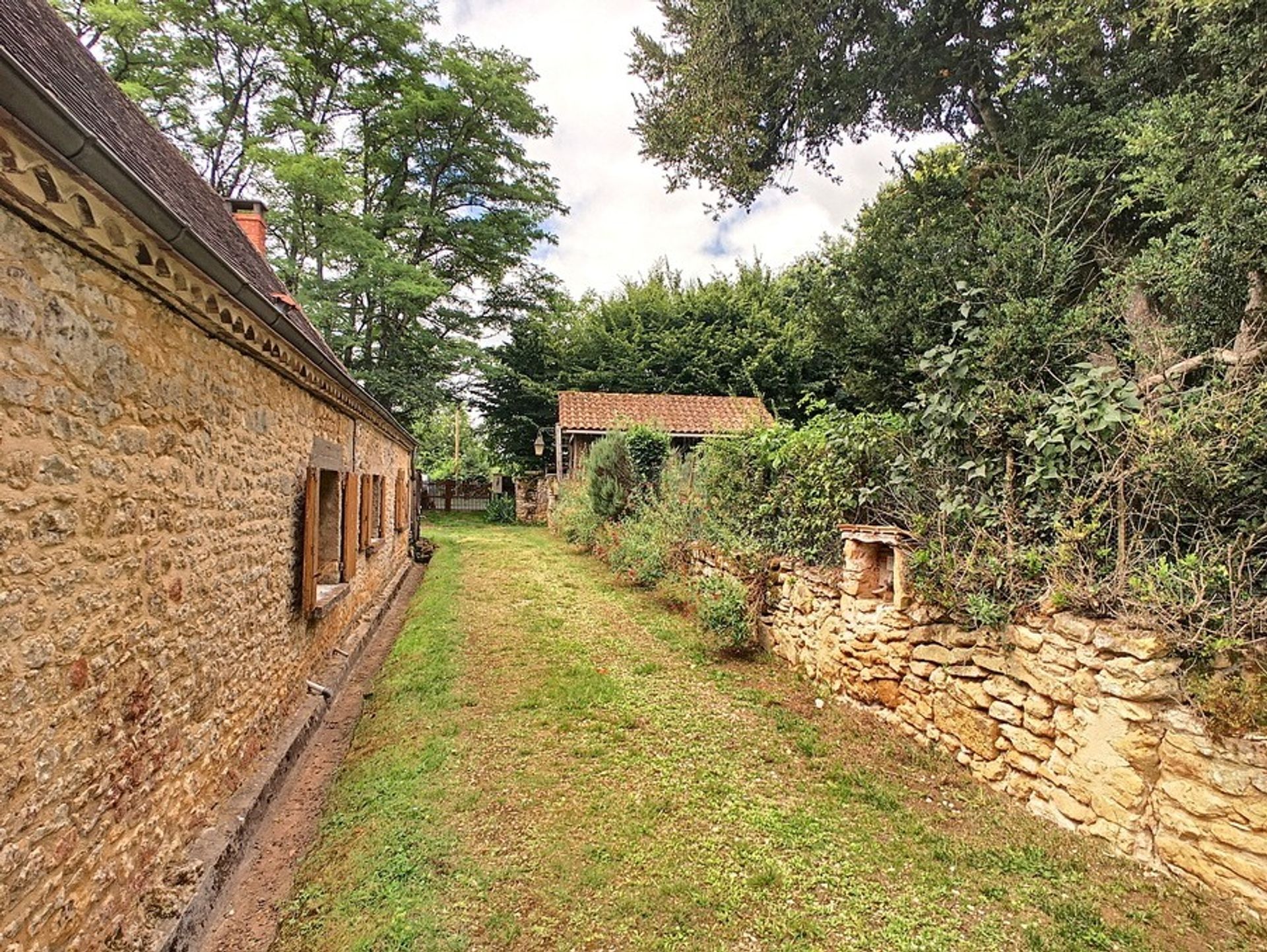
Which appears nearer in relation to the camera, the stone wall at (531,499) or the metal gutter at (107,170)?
the metal gutter at (107,170)

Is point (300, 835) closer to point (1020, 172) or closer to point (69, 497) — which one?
point (69, 497)

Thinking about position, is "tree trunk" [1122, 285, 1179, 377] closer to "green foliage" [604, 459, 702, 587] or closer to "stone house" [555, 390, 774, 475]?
"green foliage" [604, 459, 702, 587]

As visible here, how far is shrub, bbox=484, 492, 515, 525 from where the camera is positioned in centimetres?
2247

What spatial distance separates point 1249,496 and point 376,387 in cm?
2071

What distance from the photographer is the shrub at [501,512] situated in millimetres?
22469

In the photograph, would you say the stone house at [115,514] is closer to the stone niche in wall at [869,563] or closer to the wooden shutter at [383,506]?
the stone niche in wall at [869,563]

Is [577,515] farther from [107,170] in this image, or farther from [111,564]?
[107,170]

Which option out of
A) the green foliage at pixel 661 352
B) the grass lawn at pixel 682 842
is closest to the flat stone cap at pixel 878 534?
the grass lawn at pixel 682 842

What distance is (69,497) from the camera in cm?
209

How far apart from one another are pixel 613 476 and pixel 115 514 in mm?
10562

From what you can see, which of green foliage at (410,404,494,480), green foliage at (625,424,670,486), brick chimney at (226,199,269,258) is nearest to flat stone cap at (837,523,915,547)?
green foliage at (625,424,670,486)

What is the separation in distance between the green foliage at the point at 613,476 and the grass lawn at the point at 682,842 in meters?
7.04

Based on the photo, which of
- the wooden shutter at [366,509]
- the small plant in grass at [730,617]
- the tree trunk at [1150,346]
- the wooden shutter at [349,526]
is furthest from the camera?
the wooden shutter at [366,509]

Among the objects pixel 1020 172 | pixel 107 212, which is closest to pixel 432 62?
pixel 1020 172
